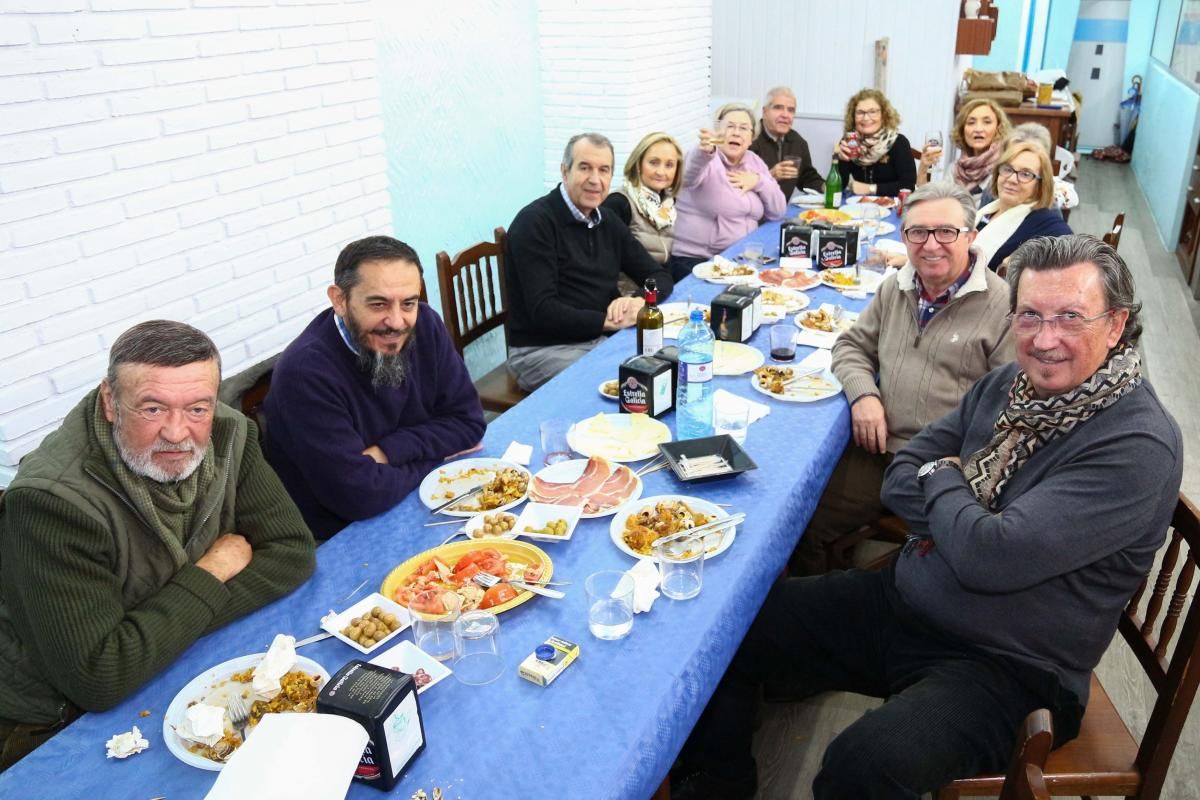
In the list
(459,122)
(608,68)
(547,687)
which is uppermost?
(608,68)

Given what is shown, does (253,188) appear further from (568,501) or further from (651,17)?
(651,17)

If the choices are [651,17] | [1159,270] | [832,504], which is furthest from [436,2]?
[1159,270]

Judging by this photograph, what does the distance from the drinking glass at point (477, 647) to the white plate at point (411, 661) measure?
0.10 feet

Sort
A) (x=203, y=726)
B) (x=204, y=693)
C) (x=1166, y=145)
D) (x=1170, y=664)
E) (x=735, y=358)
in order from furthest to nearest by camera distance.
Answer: (x=1166, y=145), (x=735, y=358), (x=1170, y=664), (x=204, y=693), (x=203, y=726)

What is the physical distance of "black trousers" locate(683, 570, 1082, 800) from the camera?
1.62 meters

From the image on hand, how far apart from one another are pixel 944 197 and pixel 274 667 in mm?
2054

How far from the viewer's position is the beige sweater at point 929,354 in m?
2.41

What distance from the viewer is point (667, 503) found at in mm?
1910

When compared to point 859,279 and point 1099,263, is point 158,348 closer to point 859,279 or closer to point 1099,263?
point 1099,263

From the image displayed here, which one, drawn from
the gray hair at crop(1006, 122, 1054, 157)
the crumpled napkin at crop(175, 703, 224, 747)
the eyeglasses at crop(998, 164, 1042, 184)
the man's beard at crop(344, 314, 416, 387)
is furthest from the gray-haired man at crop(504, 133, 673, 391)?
the crumpled napkin at crop(175, 703, 224, 747)

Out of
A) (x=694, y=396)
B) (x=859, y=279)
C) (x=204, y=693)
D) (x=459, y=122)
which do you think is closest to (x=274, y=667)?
(x=204, y=693)

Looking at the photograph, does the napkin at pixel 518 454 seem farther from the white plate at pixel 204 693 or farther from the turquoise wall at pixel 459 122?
the turquoise wall at pixel 459 122

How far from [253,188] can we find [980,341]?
2205 millimetres

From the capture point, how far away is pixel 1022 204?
3.35 meters
